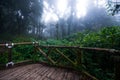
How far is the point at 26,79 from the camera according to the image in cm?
421

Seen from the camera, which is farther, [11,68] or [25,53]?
[25,53]

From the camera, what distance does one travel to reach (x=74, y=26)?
21500mm

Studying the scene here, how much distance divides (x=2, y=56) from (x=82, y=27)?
15659mm

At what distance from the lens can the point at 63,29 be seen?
70.9 ft

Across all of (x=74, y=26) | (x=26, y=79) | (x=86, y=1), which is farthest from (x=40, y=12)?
(x=26, y=79)

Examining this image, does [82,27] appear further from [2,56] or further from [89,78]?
[89,78]

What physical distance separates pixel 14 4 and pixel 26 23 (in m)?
2.87

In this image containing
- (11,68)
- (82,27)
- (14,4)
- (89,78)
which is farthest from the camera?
(82,27)

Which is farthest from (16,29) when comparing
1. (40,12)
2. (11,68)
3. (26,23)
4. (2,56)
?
(11,68)

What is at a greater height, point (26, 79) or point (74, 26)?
point (74, 26)

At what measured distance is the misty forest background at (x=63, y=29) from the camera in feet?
17.5

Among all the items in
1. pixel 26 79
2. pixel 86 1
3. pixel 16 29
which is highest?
pixel 86 1

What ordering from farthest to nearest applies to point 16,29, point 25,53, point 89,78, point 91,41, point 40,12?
point 40,12
point 16,29
point 25,53
point 91,41
point 89,78

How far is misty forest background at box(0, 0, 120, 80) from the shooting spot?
5.32 m
